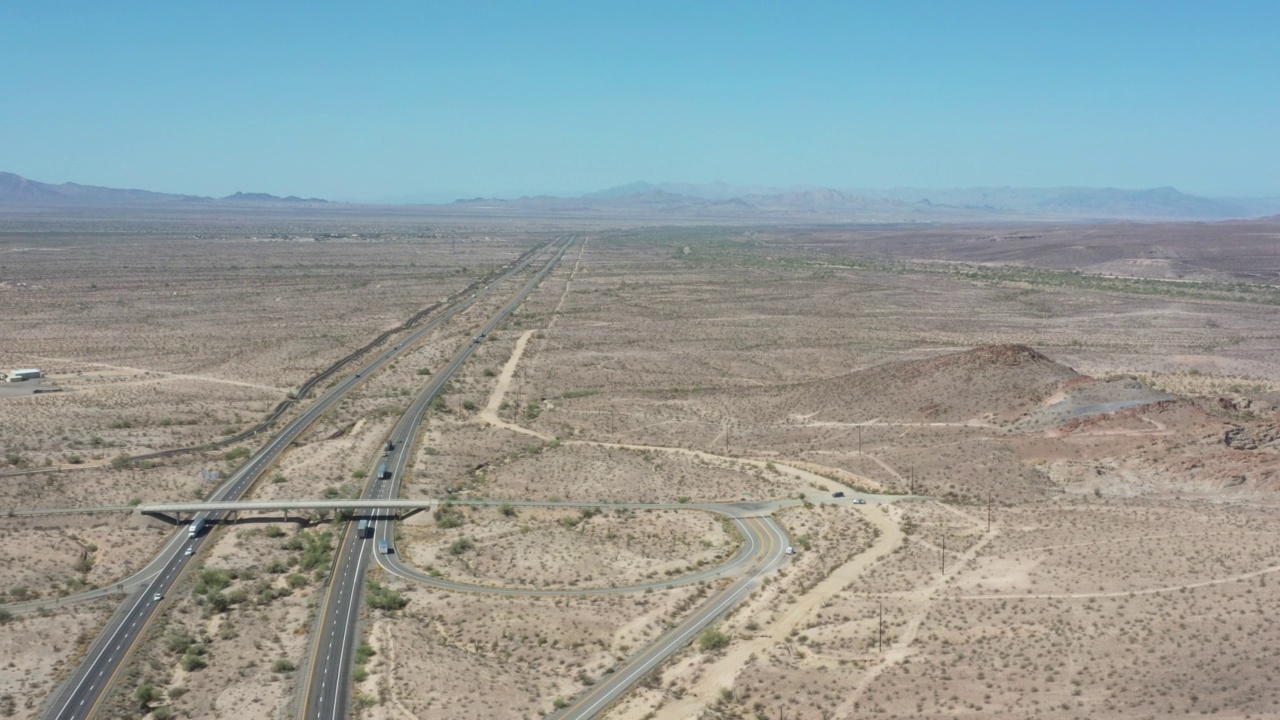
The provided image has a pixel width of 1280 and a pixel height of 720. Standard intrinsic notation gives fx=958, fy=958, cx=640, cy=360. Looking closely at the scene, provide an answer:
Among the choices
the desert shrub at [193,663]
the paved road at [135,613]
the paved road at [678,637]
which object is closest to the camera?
the paved road at [678,637]

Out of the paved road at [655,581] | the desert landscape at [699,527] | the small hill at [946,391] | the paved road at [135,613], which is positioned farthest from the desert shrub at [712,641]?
the small hill at [946,391]

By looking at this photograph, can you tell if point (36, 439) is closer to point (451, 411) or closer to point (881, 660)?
point (451, 411)

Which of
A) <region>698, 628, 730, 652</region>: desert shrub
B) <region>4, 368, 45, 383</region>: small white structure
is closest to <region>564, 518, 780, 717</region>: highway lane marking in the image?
<region>698, 628, 730, 652</region>: desert shrub

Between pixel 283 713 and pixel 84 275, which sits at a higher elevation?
pixel 84 275

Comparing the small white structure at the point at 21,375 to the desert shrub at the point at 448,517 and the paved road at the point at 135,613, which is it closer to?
the paved road at the point at 135,613

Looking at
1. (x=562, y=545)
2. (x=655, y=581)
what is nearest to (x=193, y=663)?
(x=562, y=545)

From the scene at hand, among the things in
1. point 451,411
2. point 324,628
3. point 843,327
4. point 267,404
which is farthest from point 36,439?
point 843,327

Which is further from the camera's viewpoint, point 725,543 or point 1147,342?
point 1147,342

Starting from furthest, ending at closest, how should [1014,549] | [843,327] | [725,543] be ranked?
1. [843,327]
2. [725,543]
3. [1014,549]
